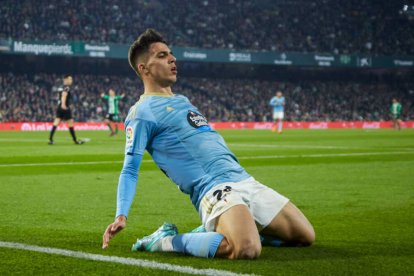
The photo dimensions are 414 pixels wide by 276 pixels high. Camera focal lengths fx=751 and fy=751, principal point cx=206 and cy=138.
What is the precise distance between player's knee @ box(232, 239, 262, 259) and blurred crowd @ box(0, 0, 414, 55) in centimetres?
4448

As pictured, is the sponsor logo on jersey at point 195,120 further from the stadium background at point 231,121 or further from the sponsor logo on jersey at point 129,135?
the stadium background at point 231,121

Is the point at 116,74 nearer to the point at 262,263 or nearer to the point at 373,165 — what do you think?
the point at 373,165

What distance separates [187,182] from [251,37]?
54499mm

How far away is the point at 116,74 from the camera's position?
5472 cm

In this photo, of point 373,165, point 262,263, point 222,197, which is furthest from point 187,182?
point 373,165

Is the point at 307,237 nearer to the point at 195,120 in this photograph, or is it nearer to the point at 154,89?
the point at 195,120

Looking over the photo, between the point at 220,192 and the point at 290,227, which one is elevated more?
the point at 220,192

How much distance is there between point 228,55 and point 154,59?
50758mm

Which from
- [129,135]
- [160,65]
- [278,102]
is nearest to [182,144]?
[129,135]

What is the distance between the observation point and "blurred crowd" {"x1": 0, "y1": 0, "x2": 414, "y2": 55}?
5044 cm

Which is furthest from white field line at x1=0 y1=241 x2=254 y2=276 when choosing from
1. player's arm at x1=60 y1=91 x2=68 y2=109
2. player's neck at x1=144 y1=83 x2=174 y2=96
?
player's arm at x1=60 y1=91 x2=68 y2=109

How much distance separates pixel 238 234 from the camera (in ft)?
17.4

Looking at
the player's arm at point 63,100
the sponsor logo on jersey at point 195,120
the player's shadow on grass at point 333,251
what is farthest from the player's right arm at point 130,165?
the player's arm at point 63,100

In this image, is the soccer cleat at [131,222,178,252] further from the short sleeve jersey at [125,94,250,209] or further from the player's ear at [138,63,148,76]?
the player's ear at [138,63,148,76]
